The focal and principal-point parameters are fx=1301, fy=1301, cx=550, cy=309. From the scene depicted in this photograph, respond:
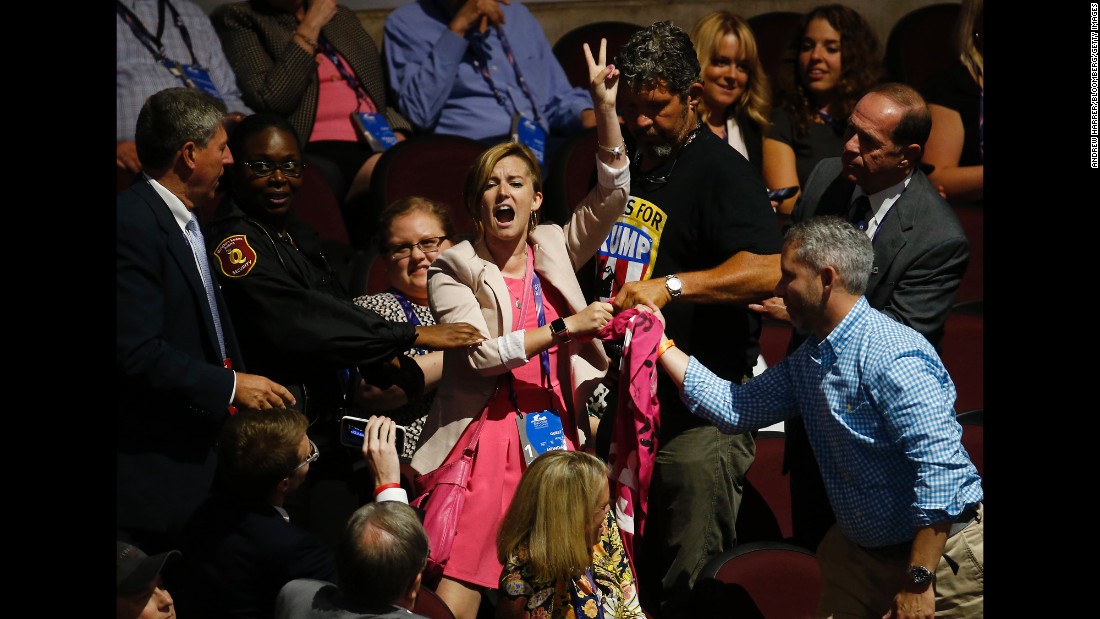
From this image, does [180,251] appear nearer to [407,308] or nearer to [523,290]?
[523,290]

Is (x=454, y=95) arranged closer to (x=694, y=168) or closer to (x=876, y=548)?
(x=694, y=168)

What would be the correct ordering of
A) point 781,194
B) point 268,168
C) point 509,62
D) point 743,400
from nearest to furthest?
point 743,400
point 268,168
point 781,194
point 509,62

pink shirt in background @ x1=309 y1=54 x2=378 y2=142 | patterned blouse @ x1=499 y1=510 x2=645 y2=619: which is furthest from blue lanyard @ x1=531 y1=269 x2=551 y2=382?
pink shirt in background @ x1=309 y1=54 x2=378 y2=142

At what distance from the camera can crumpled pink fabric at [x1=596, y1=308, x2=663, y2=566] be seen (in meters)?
3.22

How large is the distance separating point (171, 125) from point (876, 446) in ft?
6.04

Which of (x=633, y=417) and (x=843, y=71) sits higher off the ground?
(x=843, y=71)

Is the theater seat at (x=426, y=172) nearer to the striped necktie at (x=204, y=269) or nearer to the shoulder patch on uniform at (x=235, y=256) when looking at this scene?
the shoulder patch on uniform at (x=235, y=256)

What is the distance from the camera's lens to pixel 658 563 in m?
3.75

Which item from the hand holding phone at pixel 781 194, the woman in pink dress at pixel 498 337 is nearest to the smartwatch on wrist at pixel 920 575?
the woman in pink dress at pixel 498 337

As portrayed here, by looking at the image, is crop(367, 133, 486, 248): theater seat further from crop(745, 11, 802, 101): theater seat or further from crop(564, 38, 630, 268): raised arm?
crop(745, 11, 802, 101): theater seat

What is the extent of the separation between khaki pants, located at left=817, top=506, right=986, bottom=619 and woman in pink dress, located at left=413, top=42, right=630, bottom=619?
0.76 metres

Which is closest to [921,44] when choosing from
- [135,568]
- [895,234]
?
[895,234]

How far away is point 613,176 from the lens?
335cm

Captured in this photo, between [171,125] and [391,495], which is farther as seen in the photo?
[171,125]
